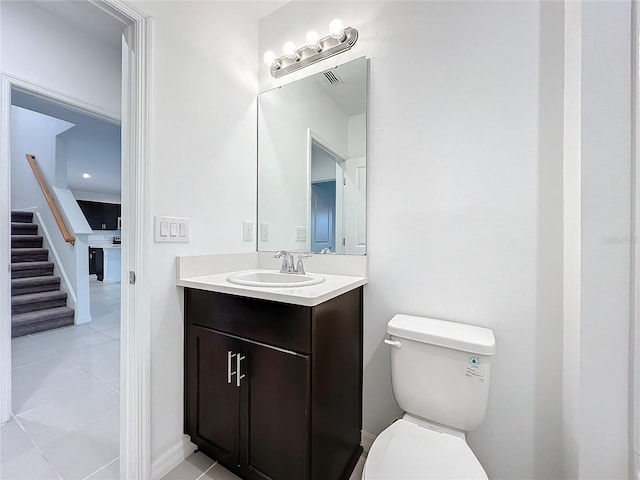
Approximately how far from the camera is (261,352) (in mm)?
1053

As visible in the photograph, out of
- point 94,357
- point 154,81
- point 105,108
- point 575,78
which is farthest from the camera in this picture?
point 94,357

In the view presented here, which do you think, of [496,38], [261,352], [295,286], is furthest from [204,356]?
[496,38]

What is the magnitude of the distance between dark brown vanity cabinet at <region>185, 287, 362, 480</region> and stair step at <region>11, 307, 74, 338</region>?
9.49ft

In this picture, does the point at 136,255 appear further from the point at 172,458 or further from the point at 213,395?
the point at 172,458

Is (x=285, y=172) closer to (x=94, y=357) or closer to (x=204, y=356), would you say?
(x=204, y=356)

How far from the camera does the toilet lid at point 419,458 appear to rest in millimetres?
764

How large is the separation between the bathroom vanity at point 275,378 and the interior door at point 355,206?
0.25 metres

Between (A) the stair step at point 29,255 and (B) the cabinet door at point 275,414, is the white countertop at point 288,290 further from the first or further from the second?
(A) the stair step at point 29,255

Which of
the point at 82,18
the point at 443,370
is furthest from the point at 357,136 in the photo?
the point at 82,18

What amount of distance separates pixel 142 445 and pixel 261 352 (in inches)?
27.8

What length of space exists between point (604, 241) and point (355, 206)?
96 centimetres

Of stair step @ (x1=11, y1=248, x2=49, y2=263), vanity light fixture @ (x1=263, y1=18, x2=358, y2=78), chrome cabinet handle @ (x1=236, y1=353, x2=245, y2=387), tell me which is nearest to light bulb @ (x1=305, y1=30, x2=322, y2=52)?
vanity light fixture @ (x1=263, y1=18, x2=358, y2=78)

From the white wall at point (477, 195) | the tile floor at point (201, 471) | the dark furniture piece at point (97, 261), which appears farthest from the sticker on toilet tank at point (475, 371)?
the dark furniture piece at point (97, 261)

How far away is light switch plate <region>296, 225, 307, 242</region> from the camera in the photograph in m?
1.64
